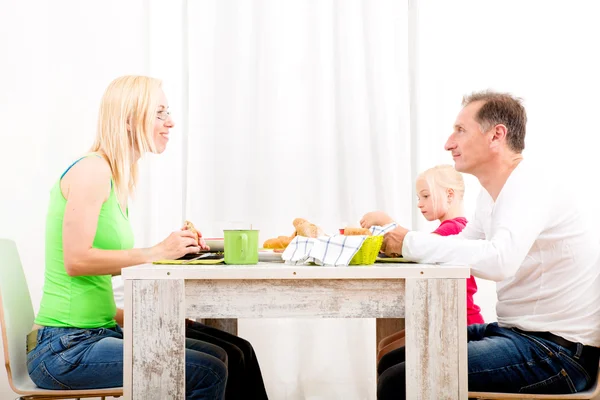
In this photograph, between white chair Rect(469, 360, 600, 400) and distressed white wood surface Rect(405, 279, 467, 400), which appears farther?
white chair Rect(469, 360, 600, 400)

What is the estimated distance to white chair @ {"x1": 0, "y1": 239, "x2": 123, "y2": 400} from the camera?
155cm

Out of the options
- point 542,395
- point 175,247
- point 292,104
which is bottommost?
point 542,395

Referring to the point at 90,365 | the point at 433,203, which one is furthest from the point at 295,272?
the point at 433,203

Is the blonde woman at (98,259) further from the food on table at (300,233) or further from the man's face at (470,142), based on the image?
the man's face at (470,142)

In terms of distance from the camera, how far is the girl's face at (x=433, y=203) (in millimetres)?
2439

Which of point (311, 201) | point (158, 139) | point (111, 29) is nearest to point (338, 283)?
point (158, 139)

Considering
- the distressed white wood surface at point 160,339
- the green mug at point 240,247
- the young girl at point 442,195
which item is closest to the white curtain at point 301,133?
the young girl at point 442,195

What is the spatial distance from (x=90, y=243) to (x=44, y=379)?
0.34 metres

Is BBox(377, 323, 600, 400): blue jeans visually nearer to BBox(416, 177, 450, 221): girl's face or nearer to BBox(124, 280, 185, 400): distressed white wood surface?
BBox(124, 280, 185, 400): distressed white wood surface

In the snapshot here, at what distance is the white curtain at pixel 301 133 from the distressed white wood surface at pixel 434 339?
156 centimetres

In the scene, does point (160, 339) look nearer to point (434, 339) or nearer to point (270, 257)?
point (270, 257)

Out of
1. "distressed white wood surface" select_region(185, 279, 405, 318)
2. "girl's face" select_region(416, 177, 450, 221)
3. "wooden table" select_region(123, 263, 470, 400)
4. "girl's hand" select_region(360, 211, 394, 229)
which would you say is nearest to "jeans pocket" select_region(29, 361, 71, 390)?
"wooden table" select_region(123, 263, 470, 400)

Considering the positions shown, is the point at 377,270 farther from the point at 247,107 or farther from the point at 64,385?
the point at 247,107

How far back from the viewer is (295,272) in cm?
128
